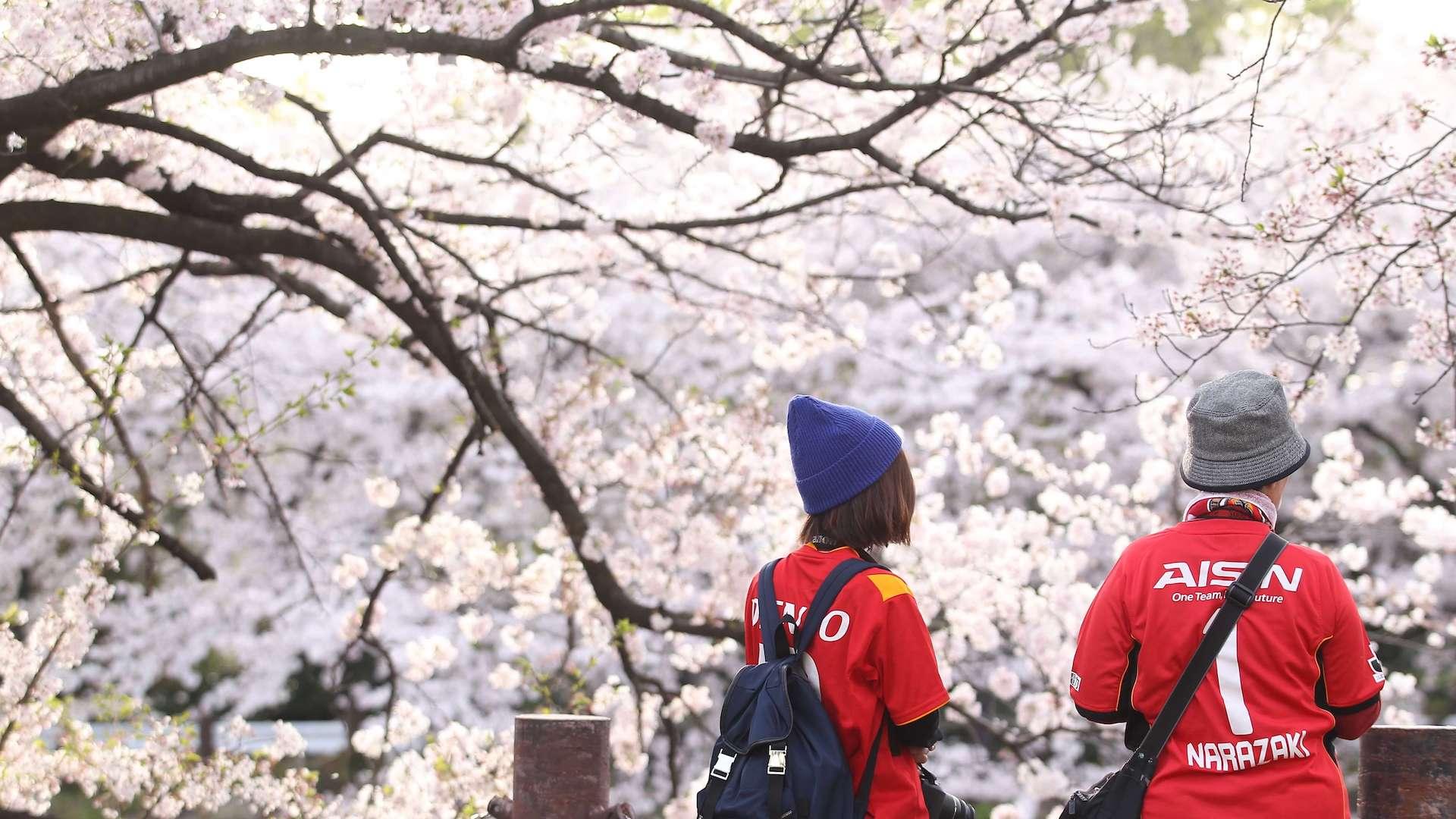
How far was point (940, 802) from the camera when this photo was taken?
2012 mm

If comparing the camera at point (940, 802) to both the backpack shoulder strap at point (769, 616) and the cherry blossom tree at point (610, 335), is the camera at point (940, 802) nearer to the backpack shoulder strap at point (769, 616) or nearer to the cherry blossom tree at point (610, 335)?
the backpack shoulder strap at point (769, 616)

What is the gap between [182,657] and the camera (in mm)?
10055

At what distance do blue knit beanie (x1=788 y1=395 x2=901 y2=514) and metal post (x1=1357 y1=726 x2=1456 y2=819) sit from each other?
0.95 metres

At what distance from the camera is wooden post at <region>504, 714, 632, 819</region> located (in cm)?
213

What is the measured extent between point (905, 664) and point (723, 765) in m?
0.31

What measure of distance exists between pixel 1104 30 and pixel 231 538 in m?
7.85

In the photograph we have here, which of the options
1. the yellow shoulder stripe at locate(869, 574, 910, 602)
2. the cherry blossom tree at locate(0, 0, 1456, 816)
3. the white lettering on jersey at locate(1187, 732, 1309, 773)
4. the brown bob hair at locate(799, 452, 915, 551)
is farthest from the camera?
the cherry blossom tree at locate(0, 0, 1456, 816)

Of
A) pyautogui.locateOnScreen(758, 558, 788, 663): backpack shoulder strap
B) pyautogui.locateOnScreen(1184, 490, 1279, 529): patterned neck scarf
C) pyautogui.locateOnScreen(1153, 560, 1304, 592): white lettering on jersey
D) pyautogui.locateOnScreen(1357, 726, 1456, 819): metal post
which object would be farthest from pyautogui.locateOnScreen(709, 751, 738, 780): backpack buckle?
pyautogui.locateOnScreen(1357, 726, 1456, 819): metal post

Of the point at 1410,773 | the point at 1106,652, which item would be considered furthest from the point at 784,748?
the point at 1410,773

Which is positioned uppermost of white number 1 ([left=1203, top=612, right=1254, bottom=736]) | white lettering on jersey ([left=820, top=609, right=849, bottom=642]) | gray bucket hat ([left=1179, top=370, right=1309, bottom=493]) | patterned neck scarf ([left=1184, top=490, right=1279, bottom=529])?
gray bucket hat ([left=1179, top=370, right=1309, bottom=493])

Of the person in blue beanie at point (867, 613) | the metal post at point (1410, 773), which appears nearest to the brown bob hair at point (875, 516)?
the person in blue beanie at point (867, 613)

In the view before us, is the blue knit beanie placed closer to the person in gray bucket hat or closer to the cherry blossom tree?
the person in gray bucket hat

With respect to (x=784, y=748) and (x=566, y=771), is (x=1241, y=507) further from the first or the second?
(x=566, y=771)

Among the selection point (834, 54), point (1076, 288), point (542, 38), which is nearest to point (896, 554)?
point (834, 54)
